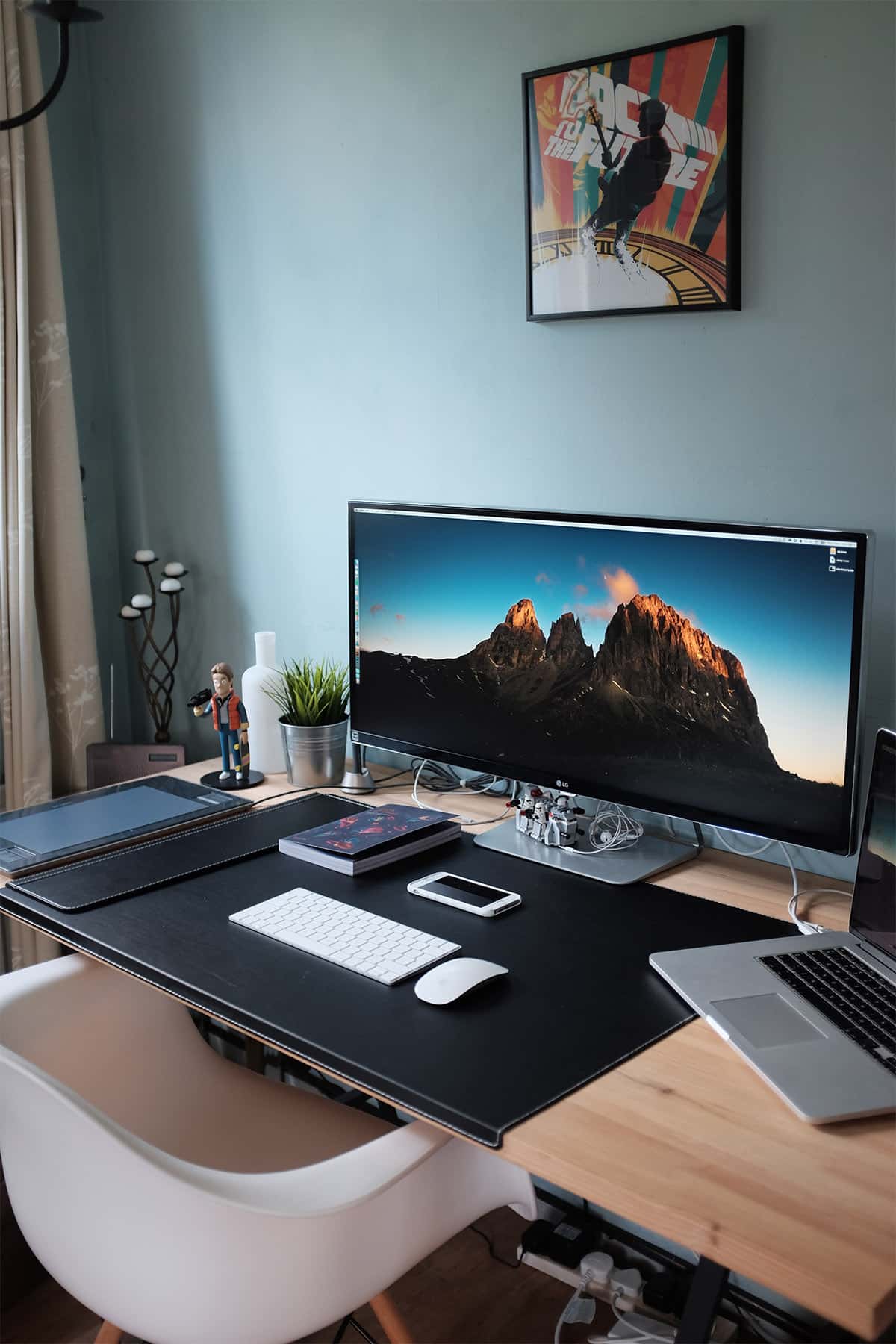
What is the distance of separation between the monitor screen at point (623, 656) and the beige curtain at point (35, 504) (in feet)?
2.46

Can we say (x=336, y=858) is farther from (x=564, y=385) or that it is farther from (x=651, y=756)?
(x=564, y=385)

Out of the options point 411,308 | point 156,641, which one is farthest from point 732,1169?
point 156,641

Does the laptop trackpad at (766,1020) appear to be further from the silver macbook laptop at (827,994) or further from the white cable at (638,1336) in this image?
the white cable at (638,1336)

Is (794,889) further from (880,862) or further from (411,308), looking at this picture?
(411,308)

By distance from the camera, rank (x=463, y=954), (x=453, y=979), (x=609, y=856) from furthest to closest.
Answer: (x=609, y=856)
(x=463, y=954)
(x=453, y=979)

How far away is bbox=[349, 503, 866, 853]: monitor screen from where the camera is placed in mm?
1379

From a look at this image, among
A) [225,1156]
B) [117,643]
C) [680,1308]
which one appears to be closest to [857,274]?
[225,1156]

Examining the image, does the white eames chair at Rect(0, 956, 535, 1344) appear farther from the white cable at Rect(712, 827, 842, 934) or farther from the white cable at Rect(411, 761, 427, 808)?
the white cable at Rect(411, 761, 427, 808)

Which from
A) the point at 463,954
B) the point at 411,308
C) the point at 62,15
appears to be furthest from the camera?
the point at 411,308

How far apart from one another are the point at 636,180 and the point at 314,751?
99 centimetres

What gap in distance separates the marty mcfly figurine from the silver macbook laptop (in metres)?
0.91

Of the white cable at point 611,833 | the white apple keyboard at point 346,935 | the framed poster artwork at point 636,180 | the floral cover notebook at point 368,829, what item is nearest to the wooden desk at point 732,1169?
the white apple keyboard at point 346,935

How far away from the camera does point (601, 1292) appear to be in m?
1.80

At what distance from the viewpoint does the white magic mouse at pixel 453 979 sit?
1226 mm
